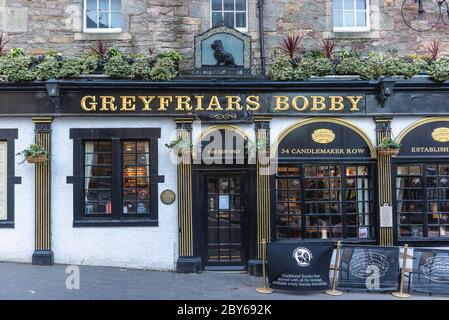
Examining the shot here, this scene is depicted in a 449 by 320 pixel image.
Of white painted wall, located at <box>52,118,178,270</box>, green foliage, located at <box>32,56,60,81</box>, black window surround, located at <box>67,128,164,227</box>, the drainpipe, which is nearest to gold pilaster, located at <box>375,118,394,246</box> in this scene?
the drainpipe

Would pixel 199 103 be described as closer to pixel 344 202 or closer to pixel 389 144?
pixel 344 202

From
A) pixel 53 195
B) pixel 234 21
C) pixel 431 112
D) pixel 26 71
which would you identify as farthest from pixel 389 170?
pixel 26 71

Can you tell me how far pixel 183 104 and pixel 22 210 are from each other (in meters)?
3.93

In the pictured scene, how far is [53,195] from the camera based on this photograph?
32.2 ft

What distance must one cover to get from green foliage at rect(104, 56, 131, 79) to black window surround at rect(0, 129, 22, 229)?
2.28m

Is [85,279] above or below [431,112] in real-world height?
below

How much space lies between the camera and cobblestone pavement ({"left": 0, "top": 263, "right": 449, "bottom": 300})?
310 inches

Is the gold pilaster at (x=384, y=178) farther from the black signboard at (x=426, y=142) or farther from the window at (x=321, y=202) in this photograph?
the black signboard at (x=426, y=142)

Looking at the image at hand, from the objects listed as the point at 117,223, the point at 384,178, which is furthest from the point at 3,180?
the point at 384,178

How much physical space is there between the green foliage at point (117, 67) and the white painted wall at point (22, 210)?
1922 millimetres

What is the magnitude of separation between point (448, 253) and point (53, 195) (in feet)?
24.9

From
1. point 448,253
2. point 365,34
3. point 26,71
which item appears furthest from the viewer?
point 365,34

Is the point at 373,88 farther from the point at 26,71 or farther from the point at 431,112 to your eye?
the point at 26,71

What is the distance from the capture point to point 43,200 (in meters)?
9.71
